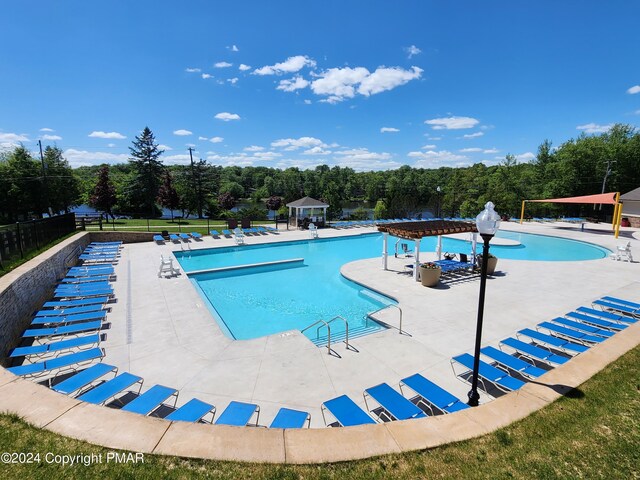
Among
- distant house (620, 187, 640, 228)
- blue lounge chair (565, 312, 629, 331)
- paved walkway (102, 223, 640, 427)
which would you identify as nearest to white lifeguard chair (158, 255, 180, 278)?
paved walkway (102, 223, 640, 427)

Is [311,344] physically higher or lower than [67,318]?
lower

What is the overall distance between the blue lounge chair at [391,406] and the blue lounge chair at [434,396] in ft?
0.89

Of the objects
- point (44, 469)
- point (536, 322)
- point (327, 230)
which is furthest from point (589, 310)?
point (327, 230)

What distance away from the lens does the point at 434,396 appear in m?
5.00

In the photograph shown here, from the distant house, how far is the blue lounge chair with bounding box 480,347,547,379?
3455 centimetres

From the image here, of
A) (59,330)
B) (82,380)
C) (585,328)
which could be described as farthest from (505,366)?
(59,330)

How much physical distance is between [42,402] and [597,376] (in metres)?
7.33

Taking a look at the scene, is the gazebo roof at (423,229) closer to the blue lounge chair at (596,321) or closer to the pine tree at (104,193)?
the blue lounge chair at (596,321)

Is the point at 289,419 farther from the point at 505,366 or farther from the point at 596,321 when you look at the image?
the point at 596,321

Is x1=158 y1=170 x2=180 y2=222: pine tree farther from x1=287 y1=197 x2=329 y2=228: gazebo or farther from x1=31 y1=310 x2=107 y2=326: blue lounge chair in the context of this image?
x1=31 y1=310 x2=107 y2=326: blue lounge chair

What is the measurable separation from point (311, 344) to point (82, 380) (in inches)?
168

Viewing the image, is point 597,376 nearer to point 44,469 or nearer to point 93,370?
point 44,469

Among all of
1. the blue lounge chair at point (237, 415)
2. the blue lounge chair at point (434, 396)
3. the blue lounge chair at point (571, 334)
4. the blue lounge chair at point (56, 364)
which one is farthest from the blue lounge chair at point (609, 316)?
the blue lounge chair at point (56, 364)

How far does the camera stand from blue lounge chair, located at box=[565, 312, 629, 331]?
25.3 ft
